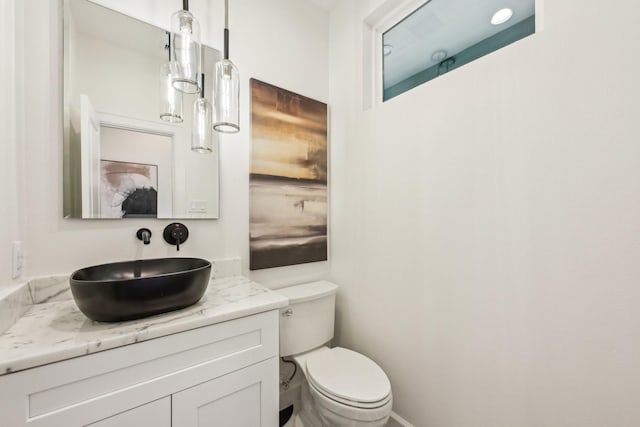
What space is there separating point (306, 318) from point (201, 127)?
116 cm

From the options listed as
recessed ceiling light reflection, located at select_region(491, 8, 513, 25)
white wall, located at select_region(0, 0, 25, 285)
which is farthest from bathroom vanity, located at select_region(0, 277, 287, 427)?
recessed ceiling light reflection, located at select_region(491, 8, 513, 25)

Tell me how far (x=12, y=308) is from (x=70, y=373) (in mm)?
374

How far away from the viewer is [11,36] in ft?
2.93

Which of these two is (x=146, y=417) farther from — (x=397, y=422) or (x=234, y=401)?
(x=397, y=422)

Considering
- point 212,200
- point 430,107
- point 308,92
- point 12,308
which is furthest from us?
point 308,92

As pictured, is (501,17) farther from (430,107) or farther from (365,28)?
(365,28)

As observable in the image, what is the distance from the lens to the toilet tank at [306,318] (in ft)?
4.55

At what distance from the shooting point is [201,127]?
1.24 m

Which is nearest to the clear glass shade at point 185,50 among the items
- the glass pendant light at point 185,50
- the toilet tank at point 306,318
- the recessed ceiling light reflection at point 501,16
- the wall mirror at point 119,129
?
the glass pendant light at point 185,50

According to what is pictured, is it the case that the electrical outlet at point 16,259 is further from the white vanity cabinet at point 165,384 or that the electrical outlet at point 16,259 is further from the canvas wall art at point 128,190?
the white vanity cabinet at point 165,384

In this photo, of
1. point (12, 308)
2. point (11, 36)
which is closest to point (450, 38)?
point (11, 36)

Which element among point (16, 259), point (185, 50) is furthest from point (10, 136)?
point (185, 50)

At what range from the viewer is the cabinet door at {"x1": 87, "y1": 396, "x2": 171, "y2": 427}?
2.33ft

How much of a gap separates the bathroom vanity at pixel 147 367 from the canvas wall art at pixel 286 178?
0.52 meters
